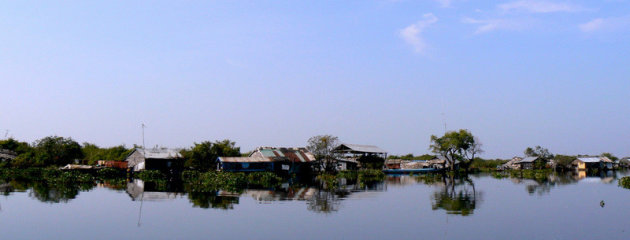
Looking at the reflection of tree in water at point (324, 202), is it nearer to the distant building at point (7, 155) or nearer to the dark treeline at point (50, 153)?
the dark treeline at point (50, 153)

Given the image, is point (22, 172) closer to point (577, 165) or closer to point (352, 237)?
point (352, 237)

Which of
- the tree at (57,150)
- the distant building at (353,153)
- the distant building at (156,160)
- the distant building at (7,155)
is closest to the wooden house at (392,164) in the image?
the distant building at (353,153)

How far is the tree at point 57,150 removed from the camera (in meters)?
66.8

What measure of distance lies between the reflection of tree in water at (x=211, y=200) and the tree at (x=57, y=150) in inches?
1658

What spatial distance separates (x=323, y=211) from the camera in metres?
24.1

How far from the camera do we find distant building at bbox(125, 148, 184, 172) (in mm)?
56616

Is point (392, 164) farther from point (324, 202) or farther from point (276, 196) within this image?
point (324, 202)

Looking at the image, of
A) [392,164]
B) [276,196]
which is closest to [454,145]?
[392,164]

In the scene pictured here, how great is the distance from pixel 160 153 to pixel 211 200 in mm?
31732

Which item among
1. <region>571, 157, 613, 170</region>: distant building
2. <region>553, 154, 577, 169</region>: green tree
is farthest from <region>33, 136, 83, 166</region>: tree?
<region>571, 157, 613, 170</region>: distant building

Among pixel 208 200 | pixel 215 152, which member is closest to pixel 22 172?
pixel 215 152

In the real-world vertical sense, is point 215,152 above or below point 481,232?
above

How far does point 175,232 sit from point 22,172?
46.6 meters

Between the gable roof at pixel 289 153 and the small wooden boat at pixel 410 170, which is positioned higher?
the gable roof at pixel 289 153
